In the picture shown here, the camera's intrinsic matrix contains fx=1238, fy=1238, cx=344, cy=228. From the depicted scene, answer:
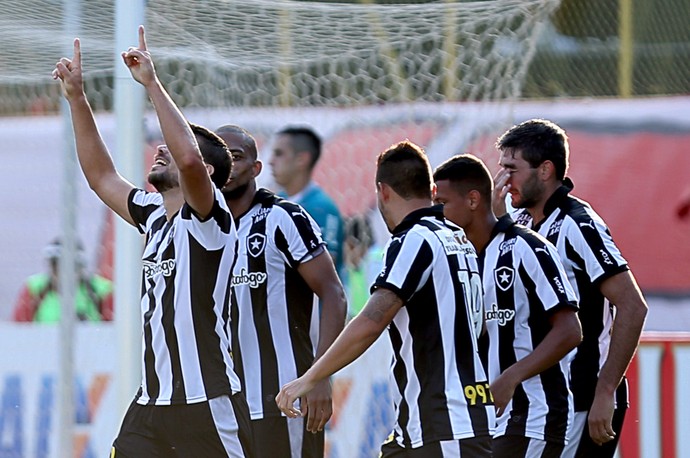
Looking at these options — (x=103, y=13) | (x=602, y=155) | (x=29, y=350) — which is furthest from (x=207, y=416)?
(x=602, y=155)

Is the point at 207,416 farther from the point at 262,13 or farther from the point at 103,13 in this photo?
the point at 262,13

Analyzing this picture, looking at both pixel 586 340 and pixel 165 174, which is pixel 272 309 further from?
pixel 586 340

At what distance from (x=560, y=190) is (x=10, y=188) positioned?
7.36 m

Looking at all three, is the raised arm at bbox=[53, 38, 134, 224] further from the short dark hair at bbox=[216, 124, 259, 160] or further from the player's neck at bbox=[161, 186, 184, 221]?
the short dark hair at bbox=[216, 124, 259, 160]

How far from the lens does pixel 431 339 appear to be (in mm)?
4422

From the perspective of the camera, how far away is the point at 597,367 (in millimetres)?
5273

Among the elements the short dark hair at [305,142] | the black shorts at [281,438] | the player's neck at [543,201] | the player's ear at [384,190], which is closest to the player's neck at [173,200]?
the player's ear at [384,190]

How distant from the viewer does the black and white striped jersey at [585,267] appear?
5168 millimetres

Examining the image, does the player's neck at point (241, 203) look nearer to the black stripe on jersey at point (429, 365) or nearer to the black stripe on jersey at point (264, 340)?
the black stripe on jersey at point (264, 340)

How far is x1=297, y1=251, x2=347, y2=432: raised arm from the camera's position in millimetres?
5418

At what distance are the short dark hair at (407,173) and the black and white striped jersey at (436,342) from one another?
15cm

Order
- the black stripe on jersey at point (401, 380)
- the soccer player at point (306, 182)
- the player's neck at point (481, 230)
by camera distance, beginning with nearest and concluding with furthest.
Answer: the black stripe on jersey at point (401, 380)
the player's neck at point (481, 230)
the soccer player at point (306, 182)

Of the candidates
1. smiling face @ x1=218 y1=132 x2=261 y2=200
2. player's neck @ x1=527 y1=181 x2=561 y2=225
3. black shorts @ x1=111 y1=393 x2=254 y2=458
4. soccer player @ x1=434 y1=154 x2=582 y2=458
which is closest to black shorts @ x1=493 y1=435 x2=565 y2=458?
soccer player @ x1=434 y1=154 x2=582 y2=458

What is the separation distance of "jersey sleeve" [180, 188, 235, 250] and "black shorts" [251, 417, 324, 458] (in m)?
1.22
